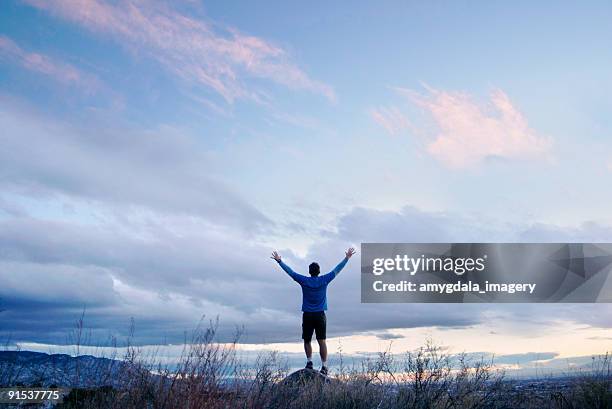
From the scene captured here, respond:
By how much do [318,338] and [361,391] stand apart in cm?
383

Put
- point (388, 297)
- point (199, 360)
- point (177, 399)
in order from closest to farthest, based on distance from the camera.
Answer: point (177, 399), point (199, 360), point (388, 297)

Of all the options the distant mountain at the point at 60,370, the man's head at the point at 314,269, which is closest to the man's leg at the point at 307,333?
the man's head at the point at 314,269

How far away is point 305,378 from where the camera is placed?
650 inches

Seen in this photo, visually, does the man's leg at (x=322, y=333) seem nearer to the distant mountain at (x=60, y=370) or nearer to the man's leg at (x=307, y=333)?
the man's leg at (x=307, y=333)

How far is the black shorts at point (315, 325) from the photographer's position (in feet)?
57.4

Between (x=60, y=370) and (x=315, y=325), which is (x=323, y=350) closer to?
(x=315, y=325)

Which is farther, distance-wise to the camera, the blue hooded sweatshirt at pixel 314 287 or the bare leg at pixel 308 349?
the bare leg at pixel 308 349

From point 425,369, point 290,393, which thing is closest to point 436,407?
→ point 425,369

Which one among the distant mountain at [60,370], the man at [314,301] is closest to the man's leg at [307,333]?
the man at [314,301]

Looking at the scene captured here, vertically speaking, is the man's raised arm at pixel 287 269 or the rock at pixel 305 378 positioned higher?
the man's raised arm at pixel 287 269

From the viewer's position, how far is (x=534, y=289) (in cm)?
2656

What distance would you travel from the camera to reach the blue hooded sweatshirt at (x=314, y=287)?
56.9 ft

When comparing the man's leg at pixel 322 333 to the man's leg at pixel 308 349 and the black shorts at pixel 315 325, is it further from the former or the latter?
the man's leg at pixel 308 349

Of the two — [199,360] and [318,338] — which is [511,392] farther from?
[199,360]
